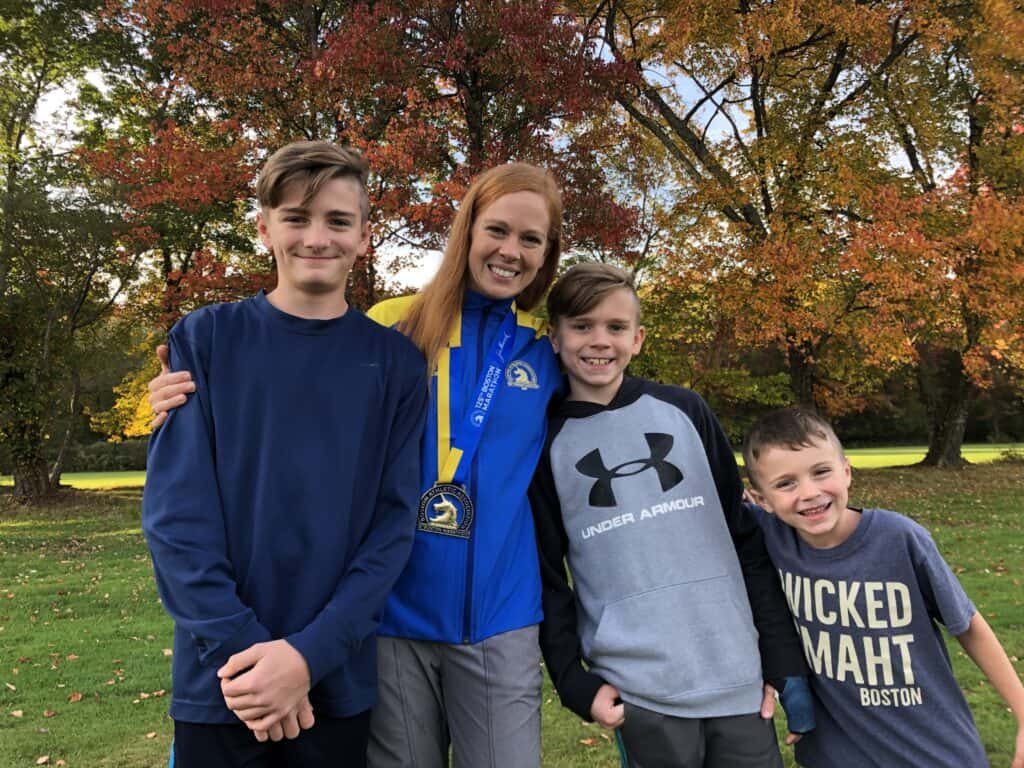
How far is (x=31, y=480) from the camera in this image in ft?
52.6

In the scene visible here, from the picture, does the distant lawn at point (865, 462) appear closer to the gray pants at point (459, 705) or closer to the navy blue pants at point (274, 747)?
the gray pants at point (459, 705)

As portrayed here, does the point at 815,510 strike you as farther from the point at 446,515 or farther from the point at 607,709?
the point at 446,515

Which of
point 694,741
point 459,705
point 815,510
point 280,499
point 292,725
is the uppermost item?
point 280,499

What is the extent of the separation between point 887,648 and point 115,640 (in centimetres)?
606

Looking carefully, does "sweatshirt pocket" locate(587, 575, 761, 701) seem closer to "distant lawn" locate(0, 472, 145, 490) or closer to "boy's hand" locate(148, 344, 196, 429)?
"boy's hand" locate(148, 344, 196, 429)

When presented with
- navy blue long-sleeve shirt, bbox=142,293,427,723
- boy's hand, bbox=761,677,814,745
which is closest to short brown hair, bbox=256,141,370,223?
navy blue long-sleeve shirt, bbox=142,293,427,723

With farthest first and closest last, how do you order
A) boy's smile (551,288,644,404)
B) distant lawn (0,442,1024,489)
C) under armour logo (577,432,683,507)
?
1. distant lawn (0,442,1024,489)
2. boy's smile (551,288,644,404)
3. under armour logo (577,432,683,507)

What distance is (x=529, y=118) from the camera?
A: 9.56 meters

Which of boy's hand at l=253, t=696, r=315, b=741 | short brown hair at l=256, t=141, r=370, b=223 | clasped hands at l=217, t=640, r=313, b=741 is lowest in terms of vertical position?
boy's hand at l=253, t=696, r=315, b=741

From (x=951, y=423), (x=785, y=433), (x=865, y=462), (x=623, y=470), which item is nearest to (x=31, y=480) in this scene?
(x=623, y=470)

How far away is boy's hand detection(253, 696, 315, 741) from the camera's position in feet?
→ 5.57

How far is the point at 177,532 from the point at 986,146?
1900cm

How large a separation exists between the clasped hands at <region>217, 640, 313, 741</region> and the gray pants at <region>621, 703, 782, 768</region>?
94 cm

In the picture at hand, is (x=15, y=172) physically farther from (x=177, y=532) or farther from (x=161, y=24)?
(x=177, y=532)
